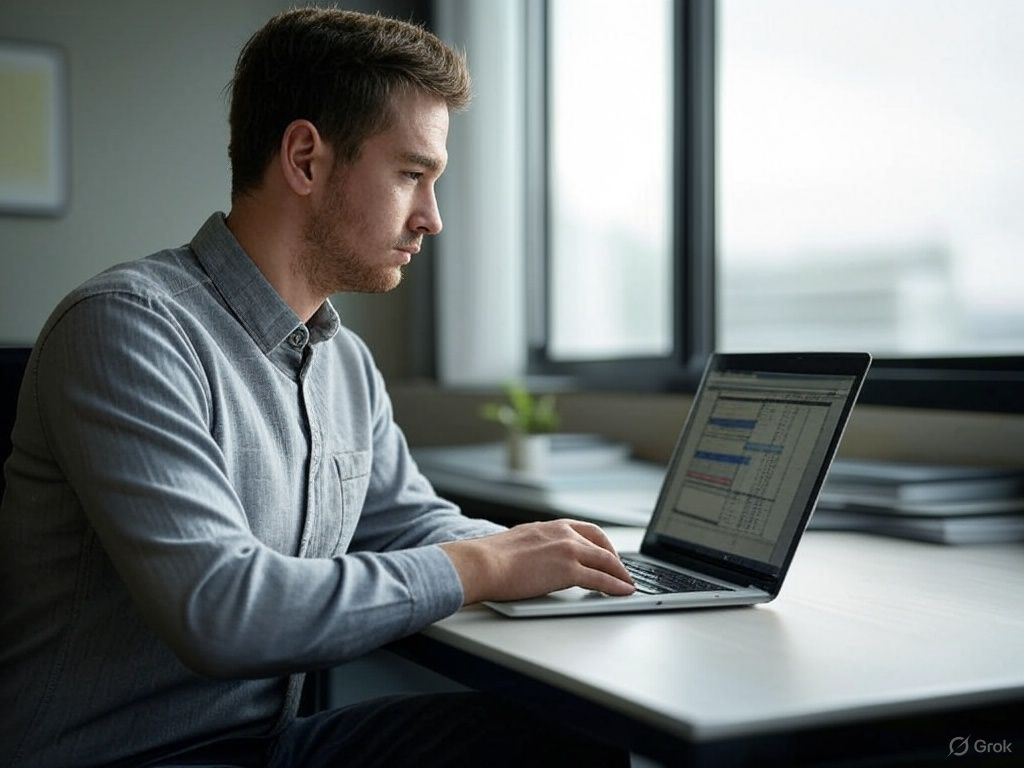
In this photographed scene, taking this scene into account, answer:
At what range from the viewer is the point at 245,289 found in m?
1.38

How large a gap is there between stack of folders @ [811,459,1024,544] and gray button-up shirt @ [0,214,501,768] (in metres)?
0.78

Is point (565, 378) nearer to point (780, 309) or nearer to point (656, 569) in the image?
point (780, 309)

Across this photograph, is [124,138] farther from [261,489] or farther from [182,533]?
[182,533]

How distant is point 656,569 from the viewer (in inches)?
56.8

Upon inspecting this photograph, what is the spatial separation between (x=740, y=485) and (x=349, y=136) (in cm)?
59

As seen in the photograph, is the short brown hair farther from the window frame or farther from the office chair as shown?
the window frame

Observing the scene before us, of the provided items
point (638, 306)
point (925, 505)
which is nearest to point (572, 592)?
point (925, 505)

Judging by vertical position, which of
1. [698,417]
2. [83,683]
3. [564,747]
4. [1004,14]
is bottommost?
[564,747]

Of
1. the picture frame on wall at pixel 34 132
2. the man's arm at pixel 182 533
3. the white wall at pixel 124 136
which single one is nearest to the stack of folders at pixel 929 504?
the man's arm at pixel 182 533

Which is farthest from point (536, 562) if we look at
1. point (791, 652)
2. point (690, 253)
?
point (690, 253)

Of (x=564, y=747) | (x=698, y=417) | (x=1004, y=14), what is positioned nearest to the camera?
(x=564, y=747)

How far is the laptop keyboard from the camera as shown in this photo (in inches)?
50.9

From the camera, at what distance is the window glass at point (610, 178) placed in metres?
3.12

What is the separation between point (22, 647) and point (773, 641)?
724mm
